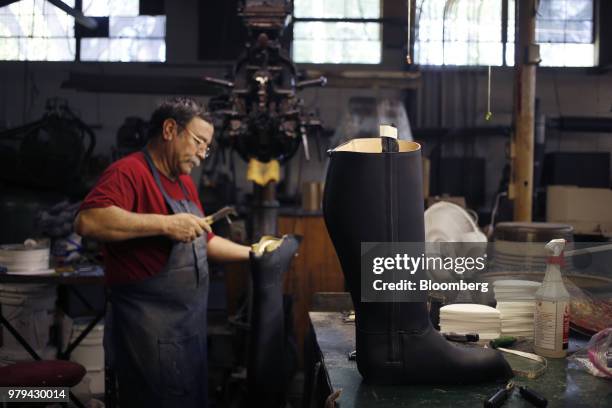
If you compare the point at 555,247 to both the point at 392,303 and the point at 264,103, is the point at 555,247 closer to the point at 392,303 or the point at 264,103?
the point at 392,303

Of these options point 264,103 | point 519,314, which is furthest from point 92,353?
point 519,314

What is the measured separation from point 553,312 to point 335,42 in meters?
7.74

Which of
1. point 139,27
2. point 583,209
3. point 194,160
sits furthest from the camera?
point 139,27

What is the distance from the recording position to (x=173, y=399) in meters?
2.29

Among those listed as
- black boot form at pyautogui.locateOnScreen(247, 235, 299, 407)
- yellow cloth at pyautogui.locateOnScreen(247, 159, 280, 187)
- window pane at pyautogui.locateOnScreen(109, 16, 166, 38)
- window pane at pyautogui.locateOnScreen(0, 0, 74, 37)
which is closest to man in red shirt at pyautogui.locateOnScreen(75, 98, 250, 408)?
black boot form at pyautogui.locateOnScreen(247, 235, 299, 407)

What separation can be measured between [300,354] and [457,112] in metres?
5.57

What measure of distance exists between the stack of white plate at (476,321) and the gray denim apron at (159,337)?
1.10m

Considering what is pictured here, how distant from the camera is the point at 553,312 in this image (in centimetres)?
142

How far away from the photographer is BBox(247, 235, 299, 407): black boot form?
2541 mm

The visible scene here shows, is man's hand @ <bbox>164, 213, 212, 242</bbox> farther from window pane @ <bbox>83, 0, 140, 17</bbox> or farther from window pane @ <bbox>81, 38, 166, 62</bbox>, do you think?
window pane @ <bbox>81, 38, 166, 62</bbox>

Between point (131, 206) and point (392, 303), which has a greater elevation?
point (131, 206)

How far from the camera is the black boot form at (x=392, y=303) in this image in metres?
1.22

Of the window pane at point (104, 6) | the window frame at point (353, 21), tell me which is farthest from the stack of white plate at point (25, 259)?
the window frame at point (353, 21)

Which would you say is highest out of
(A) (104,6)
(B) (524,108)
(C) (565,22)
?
(C) (565,22)
